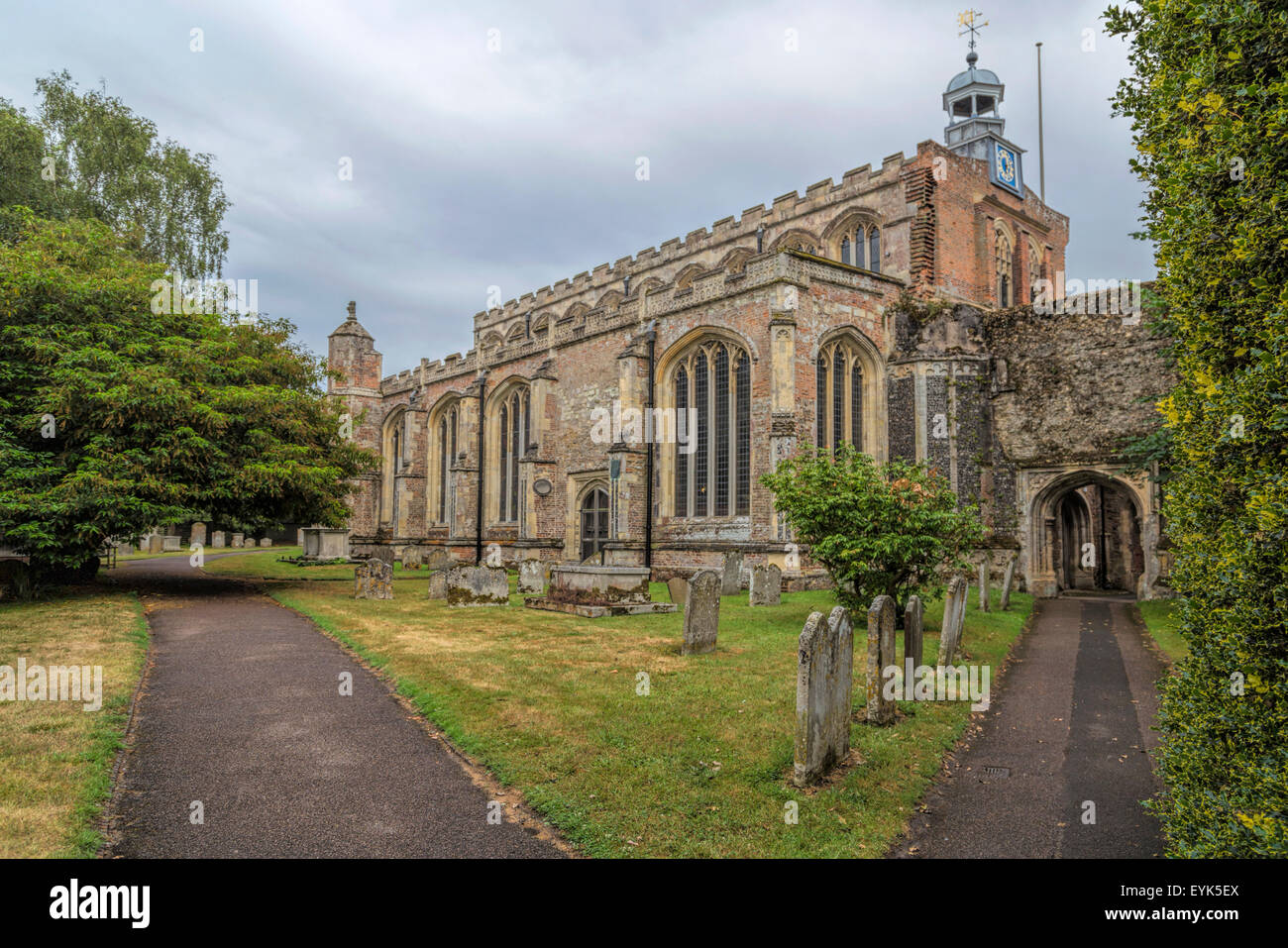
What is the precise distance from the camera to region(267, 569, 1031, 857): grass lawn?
4.39 m

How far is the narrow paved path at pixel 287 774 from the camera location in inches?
162

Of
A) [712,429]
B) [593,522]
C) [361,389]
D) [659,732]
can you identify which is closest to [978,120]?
[712,429]

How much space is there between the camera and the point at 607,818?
4.39 m

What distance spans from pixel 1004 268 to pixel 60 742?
92.1 ft

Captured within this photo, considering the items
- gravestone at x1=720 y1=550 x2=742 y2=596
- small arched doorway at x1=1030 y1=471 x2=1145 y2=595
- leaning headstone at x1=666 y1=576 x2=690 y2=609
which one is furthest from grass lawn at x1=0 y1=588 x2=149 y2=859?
small arched doorway at x1=1030 y1=471 x2=1145 y2=595

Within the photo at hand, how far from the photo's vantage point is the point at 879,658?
679 cm

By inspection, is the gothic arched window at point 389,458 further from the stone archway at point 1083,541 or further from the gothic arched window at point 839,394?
the stone archway at point 1083,541

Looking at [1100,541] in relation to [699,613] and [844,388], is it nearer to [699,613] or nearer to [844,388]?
[844,388]

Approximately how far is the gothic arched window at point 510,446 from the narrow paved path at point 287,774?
19792mm

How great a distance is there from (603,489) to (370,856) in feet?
65.6

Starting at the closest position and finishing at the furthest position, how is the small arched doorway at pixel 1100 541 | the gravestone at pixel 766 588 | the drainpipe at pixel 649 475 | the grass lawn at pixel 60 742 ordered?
1. the grass lawn at pixel 60 742
2. the gravestone at pixel 766 588
3. the drainpipe at pixel 649 475
4. the small arched doorway at pixel 1100 541

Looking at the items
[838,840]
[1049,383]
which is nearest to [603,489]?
[1049,383]

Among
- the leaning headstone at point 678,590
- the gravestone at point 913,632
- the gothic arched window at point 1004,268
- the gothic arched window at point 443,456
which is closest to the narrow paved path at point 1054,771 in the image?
the gravestone at point 913,632
